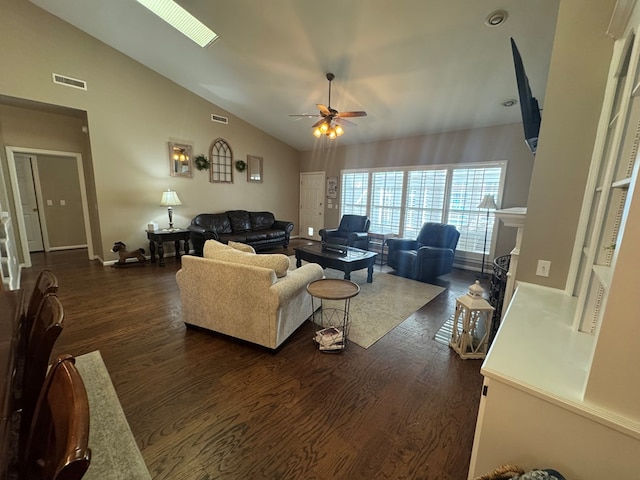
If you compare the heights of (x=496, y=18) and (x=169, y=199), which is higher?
(x=496, y=18)

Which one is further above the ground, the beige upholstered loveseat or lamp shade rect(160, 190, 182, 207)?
lamp shade rect(160, 190, 182, 207)

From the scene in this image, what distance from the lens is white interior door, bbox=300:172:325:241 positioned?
24.9 feet

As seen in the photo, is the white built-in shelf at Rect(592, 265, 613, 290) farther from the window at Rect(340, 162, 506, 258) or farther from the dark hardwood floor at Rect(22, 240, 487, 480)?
the window at Rect(340, 162, 506, 258)

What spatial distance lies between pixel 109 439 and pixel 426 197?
579 centimetres

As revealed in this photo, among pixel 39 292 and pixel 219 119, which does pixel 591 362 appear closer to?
pixel 39 292

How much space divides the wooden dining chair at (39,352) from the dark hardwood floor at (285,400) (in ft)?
2.02

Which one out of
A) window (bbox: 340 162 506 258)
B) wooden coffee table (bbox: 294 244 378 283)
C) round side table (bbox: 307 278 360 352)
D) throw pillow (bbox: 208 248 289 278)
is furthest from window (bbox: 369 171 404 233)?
throw pillow (bbox: 208 248 289 278)

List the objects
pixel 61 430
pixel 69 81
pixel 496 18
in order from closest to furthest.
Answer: pixel 61 430 < pixel 496 18 < pixel 69 81

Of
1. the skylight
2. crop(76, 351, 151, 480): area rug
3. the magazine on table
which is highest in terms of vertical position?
the skylight

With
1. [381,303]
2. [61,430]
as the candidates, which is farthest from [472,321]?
[61,430]

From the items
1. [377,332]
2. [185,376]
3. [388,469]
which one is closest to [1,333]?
[185,376]

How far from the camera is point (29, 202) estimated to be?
5.47m

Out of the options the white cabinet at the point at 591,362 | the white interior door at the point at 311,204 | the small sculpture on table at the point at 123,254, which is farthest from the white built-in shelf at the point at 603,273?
the white interior door at the point at 311,204

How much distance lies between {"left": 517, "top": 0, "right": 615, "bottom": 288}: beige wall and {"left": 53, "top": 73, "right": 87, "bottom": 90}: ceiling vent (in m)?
6.00
